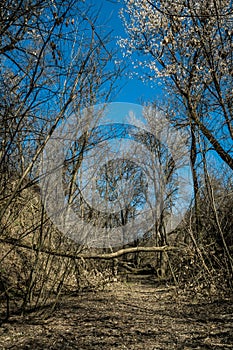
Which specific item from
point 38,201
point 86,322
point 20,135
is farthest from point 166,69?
point 86,322

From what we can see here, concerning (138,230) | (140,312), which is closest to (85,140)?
(140,312)

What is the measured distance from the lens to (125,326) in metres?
3.98

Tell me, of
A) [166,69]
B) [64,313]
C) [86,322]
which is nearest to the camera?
[86,322]

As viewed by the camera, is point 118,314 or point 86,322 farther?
point 118,314

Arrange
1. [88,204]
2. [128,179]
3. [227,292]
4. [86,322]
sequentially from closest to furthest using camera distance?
[86,322] → [227,292] → [88,204] → [128,179]

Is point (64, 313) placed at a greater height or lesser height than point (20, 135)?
lesser

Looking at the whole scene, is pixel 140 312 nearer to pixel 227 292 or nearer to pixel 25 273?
pixel 227 292

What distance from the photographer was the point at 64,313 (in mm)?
4625

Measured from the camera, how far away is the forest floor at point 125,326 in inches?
132

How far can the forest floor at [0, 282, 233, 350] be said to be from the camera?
3.34m

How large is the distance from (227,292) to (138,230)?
7.37 metres

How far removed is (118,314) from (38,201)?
187cm

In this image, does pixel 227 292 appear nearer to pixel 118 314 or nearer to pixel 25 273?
pixel 118 314

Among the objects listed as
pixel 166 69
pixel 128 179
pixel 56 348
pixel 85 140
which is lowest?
pixel 56 348
